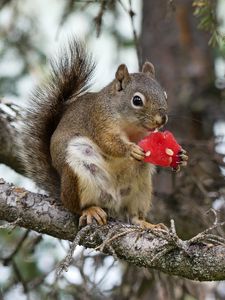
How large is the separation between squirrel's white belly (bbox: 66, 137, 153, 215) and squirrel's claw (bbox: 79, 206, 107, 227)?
0.19 ft

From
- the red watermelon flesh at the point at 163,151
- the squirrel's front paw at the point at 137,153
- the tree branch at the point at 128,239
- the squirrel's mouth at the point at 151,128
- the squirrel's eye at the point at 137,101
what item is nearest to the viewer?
the tree branch at the point at 128,239

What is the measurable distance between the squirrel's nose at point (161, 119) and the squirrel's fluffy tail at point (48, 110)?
576 millimetres

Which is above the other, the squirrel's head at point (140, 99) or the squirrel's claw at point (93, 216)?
the squirrel's head at point (140, 99)

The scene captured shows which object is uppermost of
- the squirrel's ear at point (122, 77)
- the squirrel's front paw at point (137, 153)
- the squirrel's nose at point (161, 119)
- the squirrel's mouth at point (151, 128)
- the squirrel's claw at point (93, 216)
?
the squirrel's ear at point (122, 77)

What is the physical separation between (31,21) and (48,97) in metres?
1.53

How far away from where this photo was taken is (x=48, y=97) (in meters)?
3.63

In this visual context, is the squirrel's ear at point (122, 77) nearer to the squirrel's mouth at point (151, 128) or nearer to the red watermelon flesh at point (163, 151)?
the squirrel's mouth at point (151, 128)

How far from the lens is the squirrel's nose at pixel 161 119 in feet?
10.6

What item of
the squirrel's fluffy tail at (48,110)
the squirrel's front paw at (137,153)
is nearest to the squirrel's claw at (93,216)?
the squirrel's front paw at (137,153)

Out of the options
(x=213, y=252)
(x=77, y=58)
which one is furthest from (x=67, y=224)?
(x=77, y=58)

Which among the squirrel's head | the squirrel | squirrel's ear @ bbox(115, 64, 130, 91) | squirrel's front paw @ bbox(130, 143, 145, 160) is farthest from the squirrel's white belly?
squirrel's ear @ bbox(115, 64, 130, 91)

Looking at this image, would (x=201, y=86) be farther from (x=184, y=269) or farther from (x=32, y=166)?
(x=184, y=269)

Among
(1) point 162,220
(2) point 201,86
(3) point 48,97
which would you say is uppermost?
(3) point 48,97

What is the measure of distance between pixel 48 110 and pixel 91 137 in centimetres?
29
